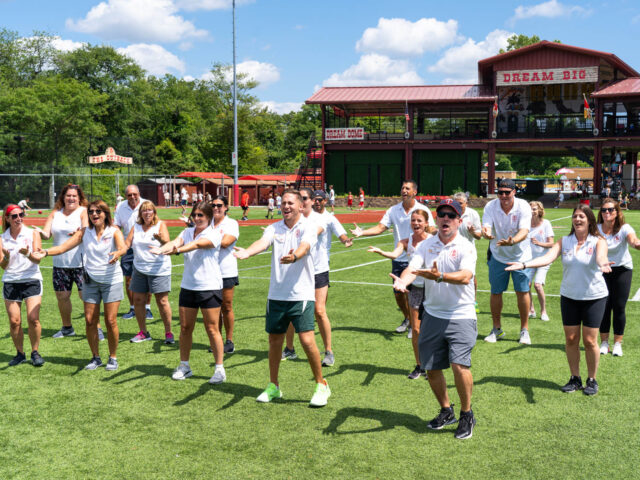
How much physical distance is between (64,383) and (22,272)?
1409 mm

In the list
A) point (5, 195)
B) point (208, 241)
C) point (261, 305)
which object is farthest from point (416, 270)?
point (5, 195)

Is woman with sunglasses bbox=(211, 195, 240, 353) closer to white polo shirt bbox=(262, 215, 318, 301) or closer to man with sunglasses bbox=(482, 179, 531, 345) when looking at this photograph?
white polo shirt bbox=(262, 215, 318, 301)

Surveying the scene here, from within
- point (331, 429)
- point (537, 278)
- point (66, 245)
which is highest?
point (66, 245)

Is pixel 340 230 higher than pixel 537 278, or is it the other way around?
pixel 340 230

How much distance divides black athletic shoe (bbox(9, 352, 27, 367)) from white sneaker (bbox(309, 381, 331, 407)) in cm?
374

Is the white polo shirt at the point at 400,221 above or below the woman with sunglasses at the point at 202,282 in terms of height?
above

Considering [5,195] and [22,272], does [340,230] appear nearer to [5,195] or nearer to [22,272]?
[22,272]

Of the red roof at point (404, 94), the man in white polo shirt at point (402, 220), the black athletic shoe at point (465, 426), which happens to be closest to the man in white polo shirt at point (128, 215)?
the man in white polo shirt at point (402, 220)

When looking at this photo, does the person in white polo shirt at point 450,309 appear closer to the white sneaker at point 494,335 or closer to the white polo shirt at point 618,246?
the white polo shirt at point 618,246

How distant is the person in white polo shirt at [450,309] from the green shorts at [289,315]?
3.70 feet

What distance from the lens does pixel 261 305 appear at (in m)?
10.9

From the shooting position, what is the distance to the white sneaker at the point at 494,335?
26.9 ft

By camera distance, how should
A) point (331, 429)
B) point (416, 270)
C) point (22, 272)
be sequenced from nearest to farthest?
point (416, 270) < point (331, 429) < point (22, 272)

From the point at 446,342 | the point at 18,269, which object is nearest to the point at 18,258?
the point at 18,269
